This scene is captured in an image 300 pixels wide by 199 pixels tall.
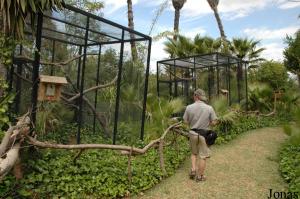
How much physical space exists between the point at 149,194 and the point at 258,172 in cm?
280

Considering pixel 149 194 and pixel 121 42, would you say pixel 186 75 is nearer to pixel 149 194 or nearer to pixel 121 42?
pixel 121 42

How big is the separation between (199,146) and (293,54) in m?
12.6

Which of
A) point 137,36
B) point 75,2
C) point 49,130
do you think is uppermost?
point 75,2

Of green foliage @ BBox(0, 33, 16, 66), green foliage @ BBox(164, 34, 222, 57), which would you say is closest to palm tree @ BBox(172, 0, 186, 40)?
green foliage @ BBox(164, 34, 222, 57)

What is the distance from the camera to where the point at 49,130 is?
30.1 ft

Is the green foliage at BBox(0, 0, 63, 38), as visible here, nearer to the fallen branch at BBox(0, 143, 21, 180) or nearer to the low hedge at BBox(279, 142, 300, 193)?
the fallen branch at BBox(0, 143, 21, 180)

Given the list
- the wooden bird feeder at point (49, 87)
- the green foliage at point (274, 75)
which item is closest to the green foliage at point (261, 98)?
the green foliage at point (274, 75)

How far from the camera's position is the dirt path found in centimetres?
614

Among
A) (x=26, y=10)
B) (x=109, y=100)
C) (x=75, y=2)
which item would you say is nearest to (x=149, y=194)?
(x=26, y=10)

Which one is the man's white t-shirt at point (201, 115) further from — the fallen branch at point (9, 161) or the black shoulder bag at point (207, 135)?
the fallen branch at point (9, 161)

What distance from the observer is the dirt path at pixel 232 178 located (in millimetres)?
6144

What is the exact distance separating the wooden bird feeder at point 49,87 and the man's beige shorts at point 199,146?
267 centimetres

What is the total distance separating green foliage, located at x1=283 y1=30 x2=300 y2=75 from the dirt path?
8.46m

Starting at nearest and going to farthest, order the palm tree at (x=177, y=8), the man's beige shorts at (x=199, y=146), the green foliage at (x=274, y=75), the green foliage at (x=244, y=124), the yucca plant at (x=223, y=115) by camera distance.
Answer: the man's beige shorts at (x=199, y=146) → the green foliage at (x=244, y=124) → the yucca plant at (x=223, y=115) → the green foliage at (x=274, y=75) → the palm tree at (x=177, y=8)
